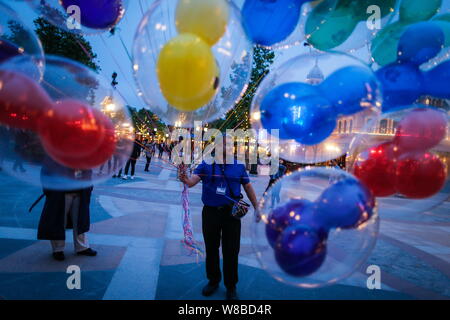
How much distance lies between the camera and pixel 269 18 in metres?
2.09

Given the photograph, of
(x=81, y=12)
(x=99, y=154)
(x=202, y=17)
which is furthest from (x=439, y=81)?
(x=81, y=12)

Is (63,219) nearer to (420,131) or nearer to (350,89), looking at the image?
(350,89)

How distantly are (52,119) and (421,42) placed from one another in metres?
2.46

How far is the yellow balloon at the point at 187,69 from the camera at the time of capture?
1.67 m

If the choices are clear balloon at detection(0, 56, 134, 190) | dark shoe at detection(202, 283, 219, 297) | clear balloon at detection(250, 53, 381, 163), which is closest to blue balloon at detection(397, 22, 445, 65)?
clear balloon at detection(250, 53, 381, 163)

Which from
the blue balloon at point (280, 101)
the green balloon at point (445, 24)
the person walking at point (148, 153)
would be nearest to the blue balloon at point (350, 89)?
the blue balloon at point (280, 101)

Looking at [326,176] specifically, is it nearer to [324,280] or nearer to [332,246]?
[332,246]

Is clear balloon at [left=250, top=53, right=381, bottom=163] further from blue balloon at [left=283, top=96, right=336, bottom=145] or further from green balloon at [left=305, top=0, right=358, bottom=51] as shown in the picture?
green balloon at [left=305, top=0, right=358, bottom=51]

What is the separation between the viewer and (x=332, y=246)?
68.9 inches

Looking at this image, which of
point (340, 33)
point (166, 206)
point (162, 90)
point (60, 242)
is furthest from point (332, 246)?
point (166, 206)

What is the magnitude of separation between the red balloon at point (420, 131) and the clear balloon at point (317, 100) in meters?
0.21

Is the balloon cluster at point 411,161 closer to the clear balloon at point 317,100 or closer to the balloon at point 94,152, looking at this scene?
the clear balloon at point 317,100

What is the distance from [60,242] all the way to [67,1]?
2729 mm

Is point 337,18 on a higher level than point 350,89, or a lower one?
higher
